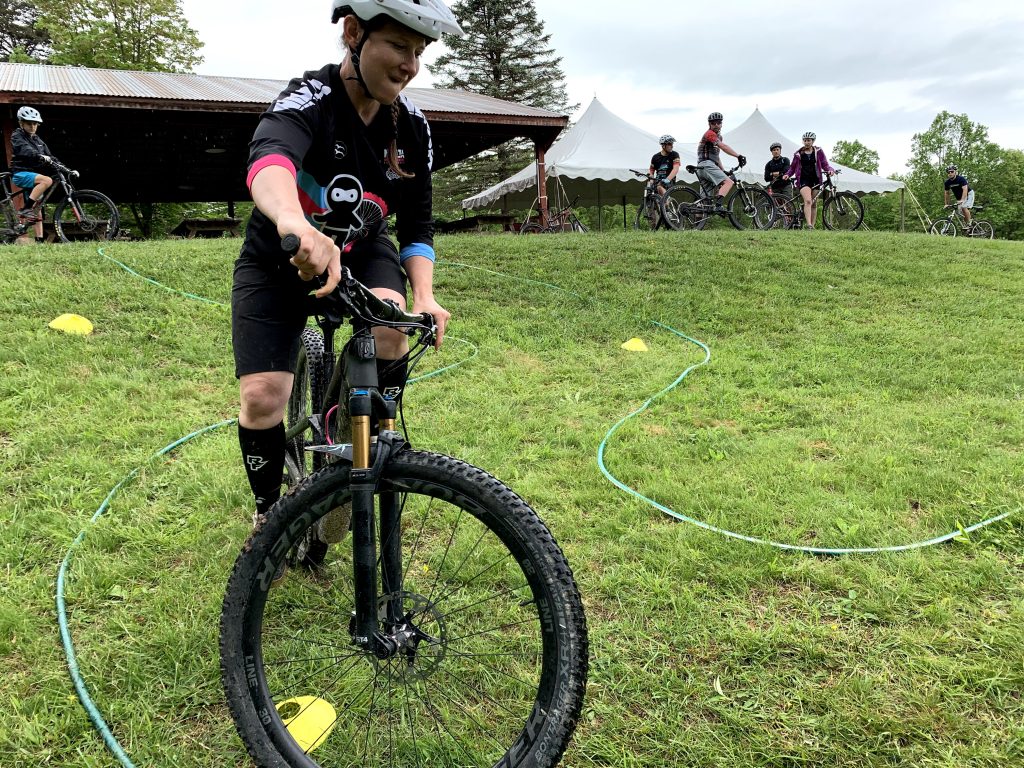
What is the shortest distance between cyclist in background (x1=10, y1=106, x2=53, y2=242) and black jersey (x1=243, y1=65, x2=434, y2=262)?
9.29m

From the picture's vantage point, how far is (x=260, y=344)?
191 cm

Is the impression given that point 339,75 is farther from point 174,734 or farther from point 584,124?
point 584,124

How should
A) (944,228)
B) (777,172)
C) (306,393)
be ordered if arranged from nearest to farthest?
(306,393) < (777,172) < (944,228)

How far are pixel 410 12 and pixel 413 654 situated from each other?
1.52 m

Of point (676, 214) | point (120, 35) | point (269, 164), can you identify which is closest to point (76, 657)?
point (269, 164)

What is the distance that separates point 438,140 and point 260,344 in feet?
48.3

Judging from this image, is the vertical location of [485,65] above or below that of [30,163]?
above

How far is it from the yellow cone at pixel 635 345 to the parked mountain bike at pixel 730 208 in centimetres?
684

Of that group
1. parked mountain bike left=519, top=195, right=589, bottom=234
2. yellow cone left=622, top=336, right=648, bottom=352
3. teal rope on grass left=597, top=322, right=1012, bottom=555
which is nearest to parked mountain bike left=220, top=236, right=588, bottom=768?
teal rope on grass left=597, top=322, right=1012, bottom=555

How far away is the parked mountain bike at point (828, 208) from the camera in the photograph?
487 inches

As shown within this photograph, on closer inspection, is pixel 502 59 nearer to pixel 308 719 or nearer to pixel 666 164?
pixel 666 164

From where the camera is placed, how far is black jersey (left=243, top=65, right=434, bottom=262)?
1.65m

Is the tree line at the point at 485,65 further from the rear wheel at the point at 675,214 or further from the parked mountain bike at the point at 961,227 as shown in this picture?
the parked mountain bike at the point at 961,227

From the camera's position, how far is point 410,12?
1.54 meters
